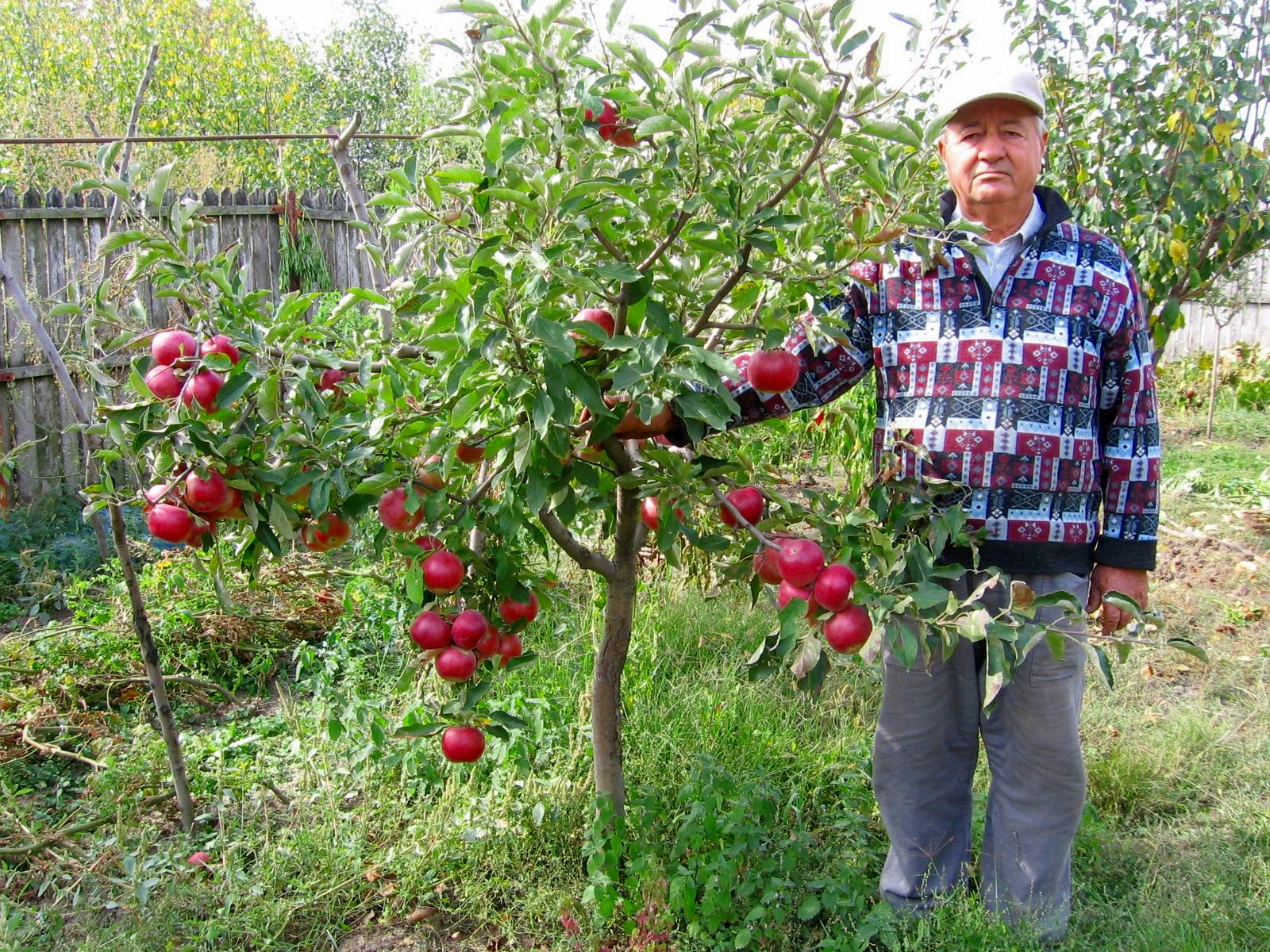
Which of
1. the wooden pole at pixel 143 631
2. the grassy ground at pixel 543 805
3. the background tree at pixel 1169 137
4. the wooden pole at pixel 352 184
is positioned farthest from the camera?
the background tree at pixel 1169 137

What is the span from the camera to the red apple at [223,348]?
159cm

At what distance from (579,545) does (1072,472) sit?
1.03 metres

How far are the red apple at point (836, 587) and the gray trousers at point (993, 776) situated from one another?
0.64m

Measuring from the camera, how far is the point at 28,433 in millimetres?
5645

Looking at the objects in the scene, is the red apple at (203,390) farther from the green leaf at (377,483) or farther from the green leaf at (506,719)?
the green leaf at (506,719)

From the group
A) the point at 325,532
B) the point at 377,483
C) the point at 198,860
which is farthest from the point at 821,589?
Answer: the point at 198,860

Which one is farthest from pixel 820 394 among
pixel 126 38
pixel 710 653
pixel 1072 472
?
pixel 126 38

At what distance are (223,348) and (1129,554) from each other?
1820 mm

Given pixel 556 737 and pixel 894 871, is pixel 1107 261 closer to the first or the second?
pixel 894 871

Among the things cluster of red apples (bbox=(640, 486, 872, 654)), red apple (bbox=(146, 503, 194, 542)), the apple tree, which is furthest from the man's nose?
red apple (bbox=(146, 503, 194, 542))

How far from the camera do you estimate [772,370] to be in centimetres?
180

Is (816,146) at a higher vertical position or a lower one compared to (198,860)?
higher

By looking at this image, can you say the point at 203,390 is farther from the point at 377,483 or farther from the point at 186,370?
the point at 377,483

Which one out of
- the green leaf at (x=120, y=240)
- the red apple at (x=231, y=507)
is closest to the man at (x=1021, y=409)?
the red apple at (x=231, y=507)
